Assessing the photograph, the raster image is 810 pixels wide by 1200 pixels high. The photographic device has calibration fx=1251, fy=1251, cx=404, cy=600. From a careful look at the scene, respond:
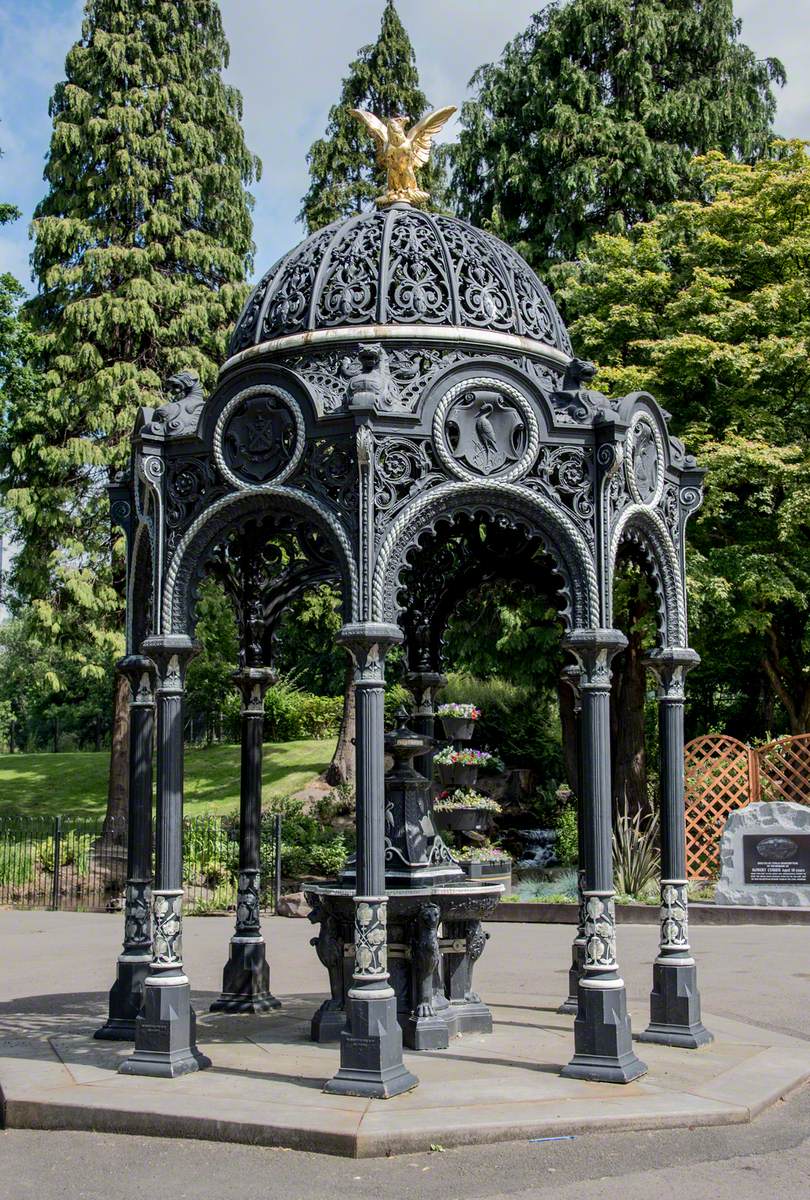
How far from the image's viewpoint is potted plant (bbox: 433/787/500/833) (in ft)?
63.9

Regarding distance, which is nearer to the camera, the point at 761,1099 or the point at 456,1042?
the point at 761,1099

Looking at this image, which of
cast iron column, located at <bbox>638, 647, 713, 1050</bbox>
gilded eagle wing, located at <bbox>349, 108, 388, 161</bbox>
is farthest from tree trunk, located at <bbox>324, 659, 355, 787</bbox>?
gilded eagle wing, located at <bbox>349, 108, 388, 161</bbox>

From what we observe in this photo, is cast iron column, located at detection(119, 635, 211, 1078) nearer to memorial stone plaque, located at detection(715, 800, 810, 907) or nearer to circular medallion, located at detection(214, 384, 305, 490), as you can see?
circular medallion, located at detection(214, 384, 305, 490)

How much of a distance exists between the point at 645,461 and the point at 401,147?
10.5 feet

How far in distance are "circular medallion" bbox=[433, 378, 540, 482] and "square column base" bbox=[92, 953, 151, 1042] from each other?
4.42 meters

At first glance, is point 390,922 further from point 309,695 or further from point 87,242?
point 309,695

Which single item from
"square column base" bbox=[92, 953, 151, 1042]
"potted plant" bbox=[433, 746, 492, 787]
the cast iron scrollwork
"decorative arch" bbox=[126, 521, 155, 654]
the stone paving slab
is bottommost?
the stone paving slab

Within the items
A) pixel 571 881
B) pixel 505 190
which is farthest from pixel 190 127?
pixel 571 881

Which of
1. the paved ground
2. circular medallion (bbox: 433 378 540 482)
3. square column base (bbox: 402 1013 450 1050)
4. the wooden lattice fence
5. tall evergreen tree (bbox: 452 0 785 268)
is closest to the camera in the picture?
the paved ground

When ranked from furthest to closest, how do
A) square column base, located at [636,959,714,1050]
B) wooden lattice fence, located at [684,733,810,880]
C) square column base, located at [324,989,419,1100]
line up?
1. wooden lattice fence, located at [684,733,810,880]
2. square column base, located at [636,959,714,1050]
3. square column base, located at [324,989,419,1100]

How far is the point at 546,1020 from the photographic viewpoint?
10.0 metres

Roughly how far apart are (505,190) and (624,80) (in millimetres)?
3765

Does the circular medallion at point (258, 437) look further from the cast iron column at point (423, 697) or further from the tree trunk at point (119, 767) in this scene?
the tree trunk at point (119, 767)

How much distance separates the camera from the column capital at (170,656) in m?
8.52
